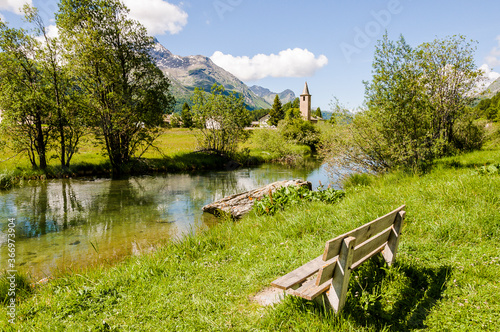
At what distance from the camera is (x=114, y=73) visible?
20.8 metres

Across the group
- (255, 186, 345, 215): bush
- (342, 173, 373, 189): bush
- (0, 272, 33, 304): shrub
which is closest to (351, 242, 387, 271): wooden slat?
(255, 186, 345, 215): bush

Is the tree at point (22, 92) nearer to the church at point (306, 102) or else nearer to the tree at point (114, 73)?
the tree at point (114, 73)

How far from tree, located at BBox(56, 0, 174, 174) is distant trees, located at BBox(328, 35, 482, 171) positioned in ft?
54.0

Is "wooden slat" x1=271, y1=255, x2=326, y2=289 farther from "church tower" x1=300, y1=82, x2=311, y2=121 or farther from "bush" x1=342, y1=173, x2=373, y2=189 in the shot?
"church tower" x1=300, y1=82, x2=311, y2=121

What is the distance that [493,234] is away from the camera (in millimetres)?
5145

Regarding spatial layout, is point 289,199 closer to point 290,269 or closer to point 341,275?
point 290,269

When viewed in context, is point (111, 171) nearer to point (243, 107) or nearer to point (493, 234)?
point (243, 107)

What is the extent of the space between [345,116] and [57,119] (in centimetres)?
1860

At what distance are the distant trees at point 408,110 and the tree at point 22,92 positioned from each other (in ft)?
61.1

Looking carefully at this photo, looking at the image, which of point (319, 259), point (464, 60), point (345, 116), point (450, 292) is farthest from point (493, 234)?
point (464, 60)

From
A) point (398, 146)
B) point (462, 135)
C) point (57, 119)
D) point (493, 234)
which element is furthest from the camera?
point (57, 119)

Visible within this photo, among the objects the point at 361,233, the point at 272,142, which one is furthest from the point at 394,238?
the point at 272,142

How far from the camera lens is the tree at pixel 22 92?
55.5 ft

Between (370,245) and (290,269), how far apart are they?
63.3 inches
